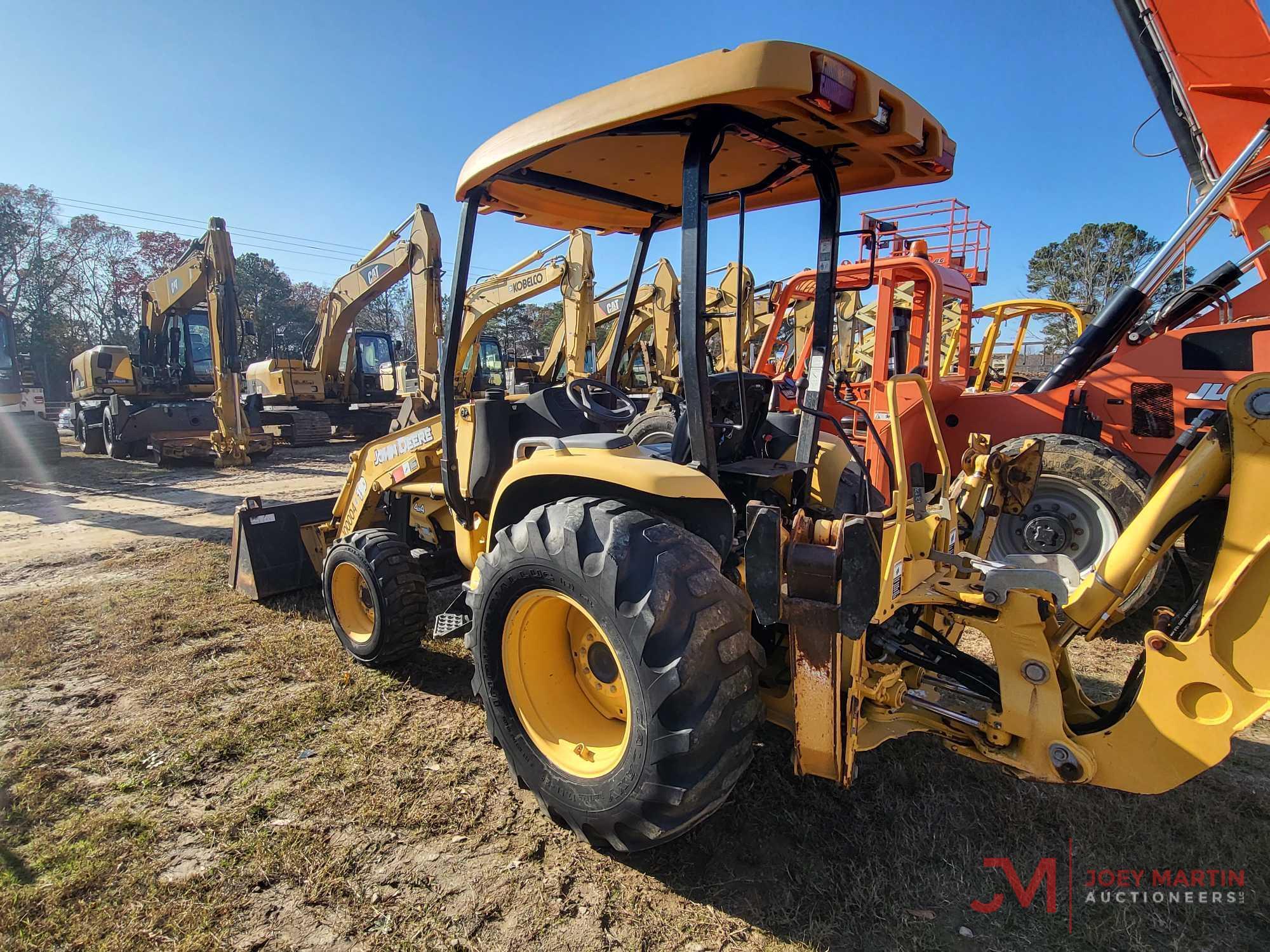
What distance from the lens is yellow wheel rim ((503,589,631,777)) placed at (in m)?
2.54

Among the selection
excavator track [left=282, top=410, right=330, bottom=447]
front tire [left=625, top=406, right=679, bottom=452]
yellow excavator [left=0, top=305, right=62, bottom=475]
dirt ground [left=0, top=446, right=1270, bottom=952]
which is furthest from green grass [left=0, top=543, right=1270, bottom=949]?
excavator track [left=282, top=410, right=330, bottom=447]

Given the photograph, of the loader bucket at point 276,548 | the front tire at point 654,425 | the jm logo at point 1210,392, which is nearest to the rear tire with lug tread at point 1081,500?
the jm logo at point 1210,392

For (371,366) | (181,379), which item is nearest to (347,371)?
(371,366)

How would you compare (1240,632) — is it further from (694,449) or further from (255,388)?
(255,388)

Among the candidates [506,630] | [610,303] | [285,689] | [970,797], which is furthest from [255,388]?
[970,797]

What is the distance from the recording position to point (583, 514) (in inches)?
89.9

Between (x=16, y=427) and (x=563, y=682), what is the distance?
52.4ft

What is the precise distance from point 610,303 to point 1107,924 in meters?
14.4

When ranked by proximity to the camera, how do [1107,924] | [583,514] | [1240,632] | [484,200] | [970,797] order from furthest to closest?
1. [484,200]
2. [970,797]
3. [583,514]
4. [1107,924]
5. [1240,632]

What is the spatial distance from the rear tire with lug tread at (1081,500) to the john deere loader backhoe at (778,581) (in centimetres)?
236

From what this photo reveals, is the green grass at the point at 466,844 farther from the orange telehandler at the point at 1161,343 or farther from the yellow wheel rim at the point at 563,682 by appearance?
the orange telehandler at the point at 1161,343

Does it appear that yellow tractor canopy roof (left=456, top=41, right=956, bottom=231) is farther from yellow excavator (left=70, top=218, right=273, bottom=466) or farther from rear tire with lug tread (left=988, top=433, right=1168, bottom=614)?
yellow excavator (left=70, top=218, right=273, bottom=466)

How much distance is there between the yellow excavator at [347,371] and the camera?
39.5 feet

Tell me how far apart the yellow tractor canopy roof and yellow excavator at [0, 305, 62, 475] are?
48.7 ft
